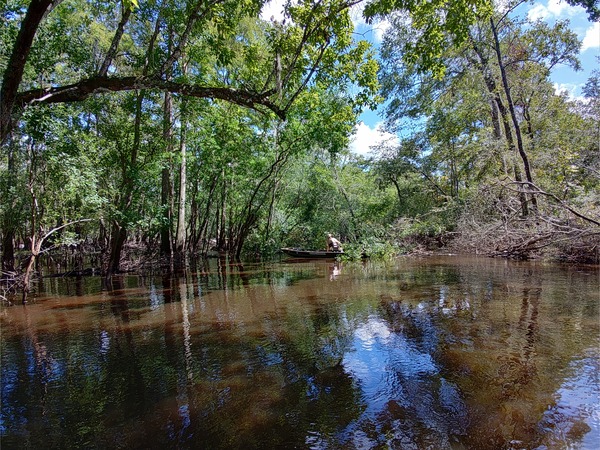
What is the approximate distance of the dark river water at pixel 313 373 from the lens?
2734 mm

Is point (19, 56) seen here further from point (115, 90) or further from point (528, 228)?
point (528, 228)

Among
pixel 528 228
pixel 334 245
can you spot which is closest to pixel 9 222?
pixel 334 245

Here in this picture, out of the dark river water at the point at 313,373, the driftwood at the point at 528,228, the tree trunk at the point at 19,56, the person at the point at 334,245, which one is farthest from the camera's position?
the person at the point at 334,245

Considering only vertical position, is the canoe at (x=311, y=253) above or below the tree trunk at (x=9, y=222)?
below

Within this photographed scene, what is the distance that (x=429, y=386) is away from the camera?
134 inches

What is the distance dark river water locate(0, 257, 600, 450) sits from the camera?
8.97 ft

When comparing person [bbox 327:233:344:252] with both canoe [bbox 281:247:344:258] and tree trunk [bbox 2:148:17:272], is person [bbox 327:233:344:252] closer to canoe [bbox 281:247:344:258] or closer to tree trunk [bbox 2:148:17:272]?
canoe [bbox 281:247:344:258]

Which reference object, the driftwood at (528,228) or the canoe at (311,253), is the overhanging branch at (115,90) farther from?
the canoe at (311,253)

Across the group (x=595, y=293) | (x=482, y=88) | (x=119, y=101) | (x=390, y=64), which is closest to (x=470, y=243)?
(x=595, y=293)

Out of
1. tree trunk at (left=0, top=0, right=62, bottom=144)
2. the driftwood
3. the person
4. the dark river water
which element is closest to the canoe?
the person

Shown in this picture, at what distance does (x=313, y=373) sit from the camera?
3834 mm

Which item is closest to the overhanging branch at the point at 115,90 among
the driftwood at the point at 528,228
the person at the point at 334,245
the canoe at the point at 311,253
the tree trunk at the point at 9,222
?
the driftwood at the point at 528,228

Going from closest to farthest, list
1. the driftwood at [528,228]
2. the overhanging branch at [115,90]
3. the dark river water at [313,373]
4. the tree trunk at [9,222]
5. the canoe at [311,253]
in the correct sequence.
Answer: the dark river water at [313,373] < the overhanging branch at [115,90] < the driftwood at [528,228] < the tree trunk at [9,222] < the canoe at [311,253]

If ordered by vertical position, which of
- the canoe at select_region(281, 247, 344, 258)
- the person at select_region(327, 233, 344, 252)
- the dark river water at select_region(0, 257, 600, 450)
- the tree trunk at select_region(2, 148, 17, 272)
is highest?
the tree trunk at select_region(2, 148, 17, 272)
